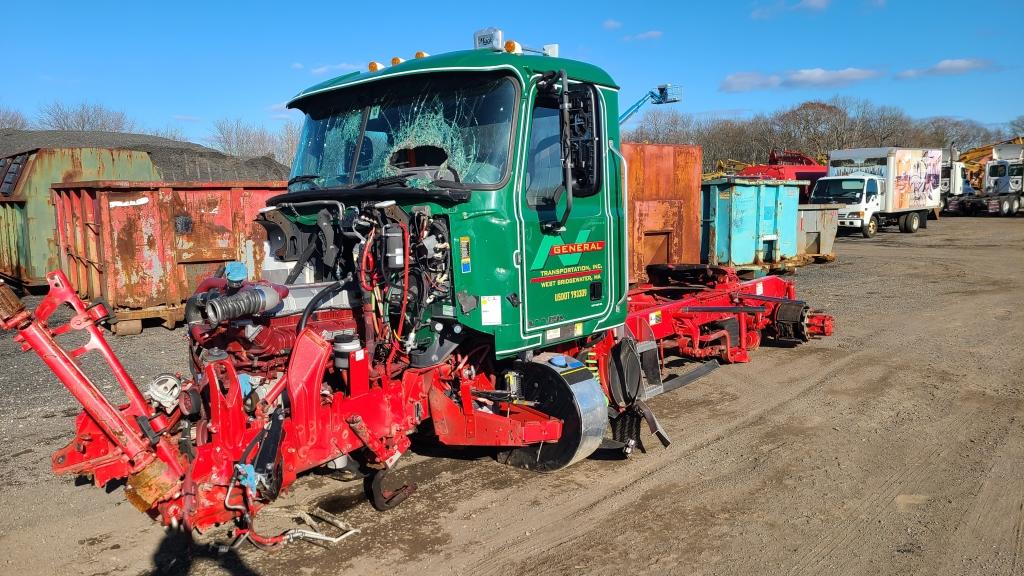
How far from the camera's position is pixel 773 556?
3.88m

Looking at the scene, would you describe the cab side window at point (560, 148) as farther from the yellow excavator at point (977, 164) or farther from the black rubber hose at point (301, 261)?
the yellow excavator at point (977, 164)

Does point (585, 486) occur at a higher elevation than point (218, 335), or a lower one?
lower

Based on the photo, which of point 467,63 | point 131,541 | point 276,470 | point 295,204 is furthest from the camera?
point 295,204

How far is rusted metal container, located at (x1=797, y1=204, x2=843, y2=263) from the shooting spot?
17625 mm

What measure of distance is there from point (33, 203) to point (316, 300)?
11.6m

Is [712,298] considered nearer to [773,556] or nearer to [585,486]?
[585,486]

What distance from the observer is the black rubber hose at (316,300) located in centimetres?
412

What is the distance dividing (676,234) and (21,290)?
1210 cm

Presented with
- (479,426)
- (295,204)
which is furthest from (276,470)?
(295,204)

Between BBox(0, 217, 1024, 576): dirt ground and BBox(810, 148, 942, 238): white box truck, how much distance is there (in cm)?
1852

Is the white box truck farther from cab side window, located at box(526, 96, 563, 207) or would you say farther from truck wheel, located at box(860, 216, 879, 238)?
cab side window, located at box(526, 96, 563, 207)

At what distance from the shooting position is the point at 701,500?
15.0 feet

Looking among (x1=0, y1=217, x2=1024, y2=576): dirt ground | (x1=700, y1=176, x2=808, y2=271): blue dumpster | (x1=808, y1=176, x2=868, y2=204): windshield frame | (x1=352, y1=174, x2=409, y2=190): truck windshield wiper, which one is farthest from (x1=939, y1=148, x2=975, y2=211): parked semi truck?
(x1=352, y1=174, x2=409, y2=190): truck windshield wiper

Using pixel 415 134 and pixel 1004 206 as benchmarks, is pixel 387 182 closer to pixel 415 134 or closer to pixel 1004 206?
pixel 415 134
